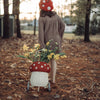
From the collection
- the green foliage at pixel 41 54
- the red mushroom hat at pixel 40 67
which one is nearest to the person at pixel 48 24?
the green foliage at pixel 41 54

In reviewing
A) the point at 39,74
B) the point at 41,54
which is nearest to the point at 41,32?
the point at 41,54

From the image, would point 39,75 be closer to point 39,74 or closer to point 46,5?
point 39,74

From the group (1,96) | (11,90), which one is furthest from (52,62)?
(1,96)

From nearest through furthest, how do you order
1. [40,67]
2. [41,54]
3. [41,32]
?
[40,67], [41,54], [41,32]

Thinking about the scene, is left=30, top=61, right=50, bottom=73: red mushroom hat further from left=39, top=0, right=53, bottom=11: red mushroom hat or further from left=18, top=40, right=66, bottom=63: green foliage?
left=39, top=0, right=53, bottom=11: red mushroom hat

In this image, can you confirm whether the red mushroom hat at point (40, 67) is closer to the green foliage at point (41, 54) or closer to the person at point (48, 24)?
the green foliage at point (41, 54)

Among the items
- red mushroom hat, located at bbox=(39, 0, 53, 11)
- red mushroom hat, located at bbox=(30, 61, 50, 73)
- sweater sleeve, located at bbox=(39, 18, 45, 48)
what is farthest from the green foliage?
red mushroom hat, located at bbox=(39, 0, 53, 11)

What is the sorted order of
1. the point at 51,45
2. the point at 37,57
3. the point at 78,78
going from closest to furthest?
the point at 37,57, the point at 51,45, the point at 78,78

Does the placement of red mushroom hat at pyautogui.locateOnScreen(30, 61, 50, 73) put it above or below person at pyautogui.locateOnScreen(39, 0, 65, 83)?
below

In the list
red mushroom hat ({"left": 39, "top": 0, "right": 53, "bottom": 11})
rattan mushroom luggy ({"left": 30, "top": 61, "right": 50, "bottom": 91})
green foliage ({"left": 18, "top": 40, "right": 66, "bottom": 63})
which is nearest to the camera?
rattan mushroom luggy ({"left": 30, "top": 61, "right": 50, "bottom": 91})

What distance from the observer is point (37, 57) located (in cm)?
375

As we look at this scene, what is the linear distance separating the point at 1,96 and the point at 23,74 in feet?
5.67

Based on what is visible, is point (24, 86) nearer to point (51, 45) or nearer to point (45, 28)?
point (51, 45)

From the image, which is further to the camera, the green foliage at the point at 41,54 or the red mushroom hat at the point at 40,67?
the green foliage at the point at 41,54
